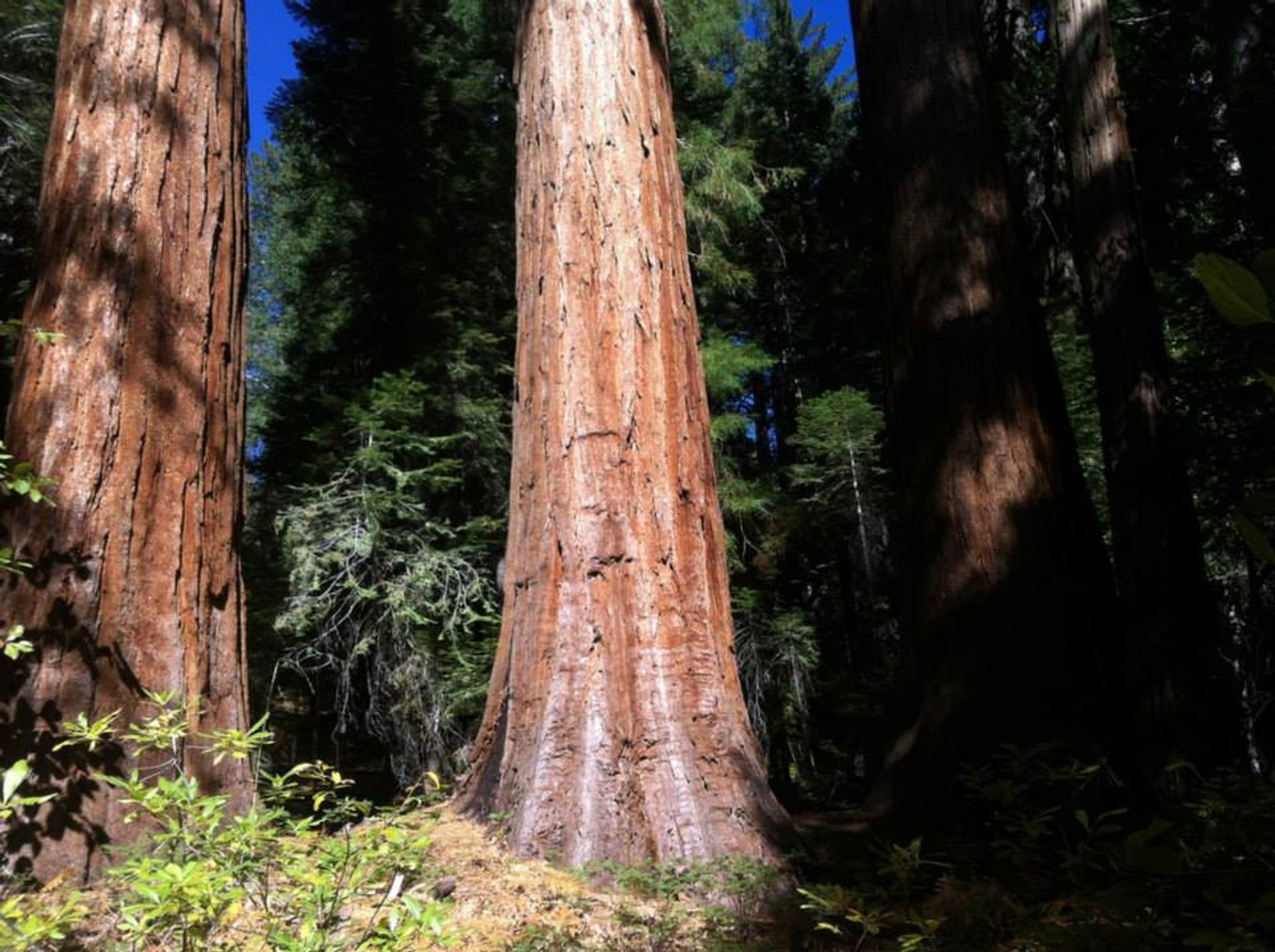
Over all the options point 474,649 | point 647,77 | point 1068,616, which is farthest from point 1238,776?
point 474,649

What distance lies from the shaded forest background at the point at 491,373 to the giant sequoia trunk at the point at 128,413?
4.64 meters

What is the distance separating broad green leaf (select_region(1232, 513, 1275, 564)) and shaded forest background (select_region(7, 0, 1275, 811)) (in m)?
5.99

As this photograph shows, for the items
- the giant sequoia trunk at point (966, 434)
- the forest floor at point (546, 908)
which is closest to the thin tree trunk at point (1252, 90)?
the giant sequoia trunk at point (966, 434)

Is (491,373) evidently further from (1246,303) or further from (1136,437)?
(1246,303)

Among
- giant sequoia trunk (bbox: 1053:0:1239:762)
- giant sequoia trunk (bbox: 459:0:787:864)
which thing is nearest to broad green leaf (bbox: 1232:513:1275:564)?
giant sequoia trunk (bbox: 459:0:787:864)

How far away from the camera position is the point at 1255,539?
1.95ft

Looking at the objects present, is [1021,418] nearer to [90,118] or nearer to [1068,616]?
[1068,616]

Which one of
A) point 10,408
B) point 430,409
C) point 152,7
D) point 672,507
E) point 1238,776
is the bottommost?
point 1238,776

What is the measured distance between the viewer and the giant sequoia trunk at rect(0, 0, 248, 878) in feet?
9.02

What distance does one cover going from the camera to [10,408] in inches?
116

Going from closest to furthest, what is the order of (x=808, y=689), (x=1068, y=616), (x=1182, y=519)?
(x=1068, y=616)
(x=1182, y=519)
(x=808, y=689)

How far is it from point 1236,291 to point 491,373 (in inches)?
435

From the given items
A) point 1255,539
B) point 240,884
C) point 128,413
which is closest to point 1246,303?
point 1255,539

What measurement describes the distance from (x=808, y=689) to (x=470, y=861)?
9.16 m
